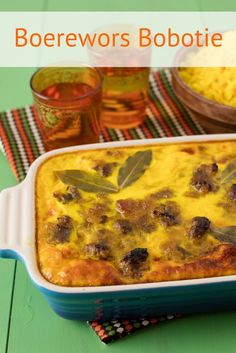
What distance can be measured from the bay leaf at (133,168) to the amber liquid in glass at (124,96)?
54cm

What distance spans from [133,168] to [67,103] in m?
0.46

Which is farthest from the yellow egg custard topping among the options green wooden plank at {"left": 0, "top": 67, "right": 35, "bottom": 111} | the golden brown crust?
green wooden plank at {"left": 0, "top": 67, "right": 35, "bottom": 111}

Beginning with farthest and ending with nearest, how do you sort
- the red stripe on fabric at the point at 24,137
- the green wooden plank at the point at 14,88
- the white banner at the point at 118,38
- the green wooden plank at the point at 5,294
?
the green wooden plank at the point at 14,88, the white banner at the point at 118,38, the red stripe on fabric at the point at 24,137, the green wooden plank at the point at 5,294

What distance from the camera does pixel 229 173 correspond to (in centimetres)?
221

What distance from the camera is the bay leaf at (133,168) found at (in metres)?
2.18

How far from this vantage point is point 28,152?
271 cm

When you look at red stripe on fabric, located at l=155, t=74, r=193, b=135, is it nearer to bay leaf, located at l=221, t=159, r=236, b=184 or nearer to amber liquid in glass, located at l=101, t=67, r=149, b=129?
amber liquid in glass, located at l=101, t=67, r=149, b=129

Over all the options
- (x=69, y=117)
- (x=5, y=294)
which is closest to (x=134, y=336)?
(x=5, y=294)

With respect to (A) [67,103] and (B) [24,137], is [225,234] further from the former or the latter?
(B) [24,137]

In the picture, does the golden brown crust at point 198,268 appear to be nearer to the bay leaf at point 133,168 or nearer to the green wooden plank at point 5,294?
the bay leaf at point 133,168

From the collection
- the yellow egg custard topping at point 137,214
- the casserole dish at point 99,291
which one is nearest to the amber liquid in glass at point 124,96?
the yellow egg custard topping at point 137,214

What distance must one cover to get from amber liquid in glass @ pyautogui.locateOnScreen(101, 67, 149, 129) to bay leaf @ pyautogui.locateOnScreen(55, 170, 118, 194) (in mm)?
640

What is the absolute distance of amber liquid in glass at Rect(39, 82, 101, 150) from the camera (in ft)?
8.36

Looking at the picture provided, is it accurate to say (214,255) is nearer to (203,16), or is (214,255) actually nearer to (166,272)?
(166,272)
